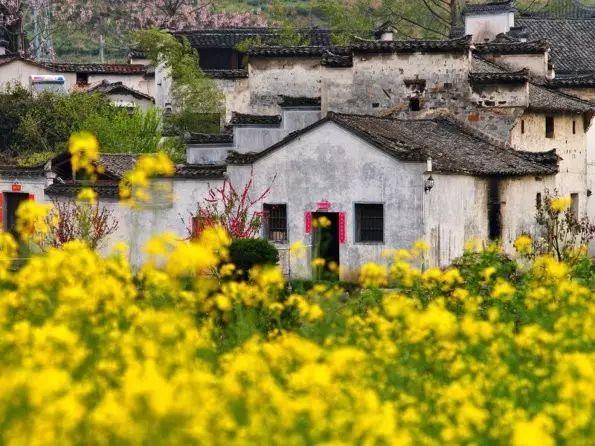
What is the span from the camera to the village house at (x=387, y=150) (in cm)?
2736

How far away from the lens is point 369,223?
27578mm

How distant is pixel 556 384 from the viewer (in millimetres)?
10352

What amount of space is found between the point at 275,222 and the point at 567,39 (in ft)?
63.0

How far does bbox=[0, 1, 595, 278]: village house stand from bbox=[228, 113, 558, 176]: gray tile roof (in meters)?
0.05

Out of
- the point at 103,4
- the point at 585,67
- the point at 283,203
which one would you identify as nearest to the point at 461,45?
the point at 283,203

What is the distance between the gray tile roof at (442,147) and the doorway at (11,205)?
17.8 ft

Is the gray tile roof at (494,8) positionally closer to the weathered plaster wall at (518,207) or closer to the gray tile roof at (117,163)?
the weathered plaster wall at (518,207)

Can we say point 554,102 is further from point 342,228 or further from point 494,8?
point 494,8

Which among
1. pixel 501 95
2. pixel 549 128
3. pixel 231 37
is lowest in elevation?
pixel 549 128

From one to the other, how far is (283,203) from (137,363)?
19.5 meters

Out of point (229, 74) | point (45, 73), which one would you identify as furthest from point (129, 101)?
point (229, 74)

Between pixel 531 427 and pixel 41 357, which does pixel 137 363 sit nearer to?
pixel 41 357

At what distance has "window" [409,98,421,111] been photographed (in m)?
33.4

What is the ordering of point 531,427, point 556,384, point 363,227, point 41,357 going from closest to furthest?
1. point 531,427
2. point 41,357
3. point 556,384
4. point 363,227
